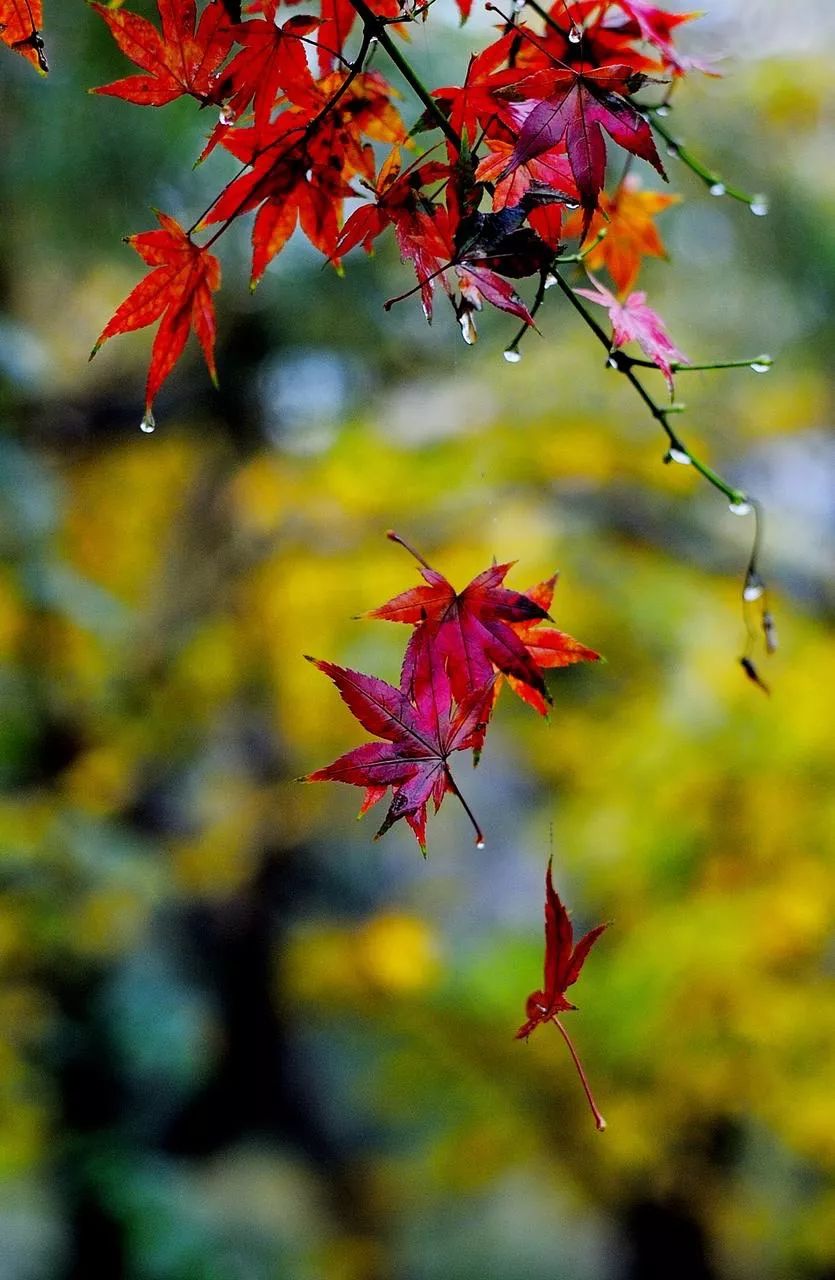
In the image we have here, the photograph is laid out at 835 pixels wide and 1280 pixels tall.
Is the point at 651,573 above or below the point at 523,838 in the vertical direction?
above

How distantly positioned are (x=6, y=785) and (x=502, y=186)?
2.31 metres

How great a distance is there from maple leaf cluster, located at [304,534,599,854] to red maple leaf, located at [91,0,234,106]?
11.2 inches

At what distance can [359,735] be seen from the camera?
3.56 metres

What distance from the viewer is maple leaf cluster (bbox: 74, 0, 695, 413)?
490mm

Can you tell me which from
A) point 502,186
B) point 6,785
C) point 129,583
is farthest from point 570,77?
A: point 129,583

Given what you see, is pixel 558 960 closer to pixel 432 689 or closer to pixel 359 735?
pixel 432 689

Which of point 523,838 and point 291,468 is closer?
point 291,468

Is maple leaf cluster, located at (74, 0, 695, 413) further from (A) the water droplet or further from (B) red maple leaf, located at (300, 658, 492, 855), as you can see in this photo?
(B) red maple leaf, located at (300, 658, 492, 855)

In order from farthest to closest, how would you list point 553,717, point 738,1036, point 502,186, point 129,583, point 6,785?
point 129,583 < point 553,717 < point 6,785 < point 738,1036 < point 502,186

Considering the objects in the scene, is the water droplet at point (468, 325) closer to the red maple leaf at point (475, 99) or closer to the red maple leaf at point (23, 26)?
the red maple leaf at point (475, 99)

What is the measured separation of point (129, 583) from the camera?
3754 millimetres

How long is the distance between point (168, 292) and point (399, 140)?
0.53ft

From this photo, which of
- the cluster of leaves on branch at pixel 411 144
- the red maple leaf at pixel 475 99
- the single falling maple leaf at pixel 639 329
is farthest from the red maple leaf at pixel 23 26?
the single falling maple leaf at pixel 639 329

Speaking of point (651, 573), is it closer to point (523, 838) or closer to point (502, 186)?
point (523, 838)
